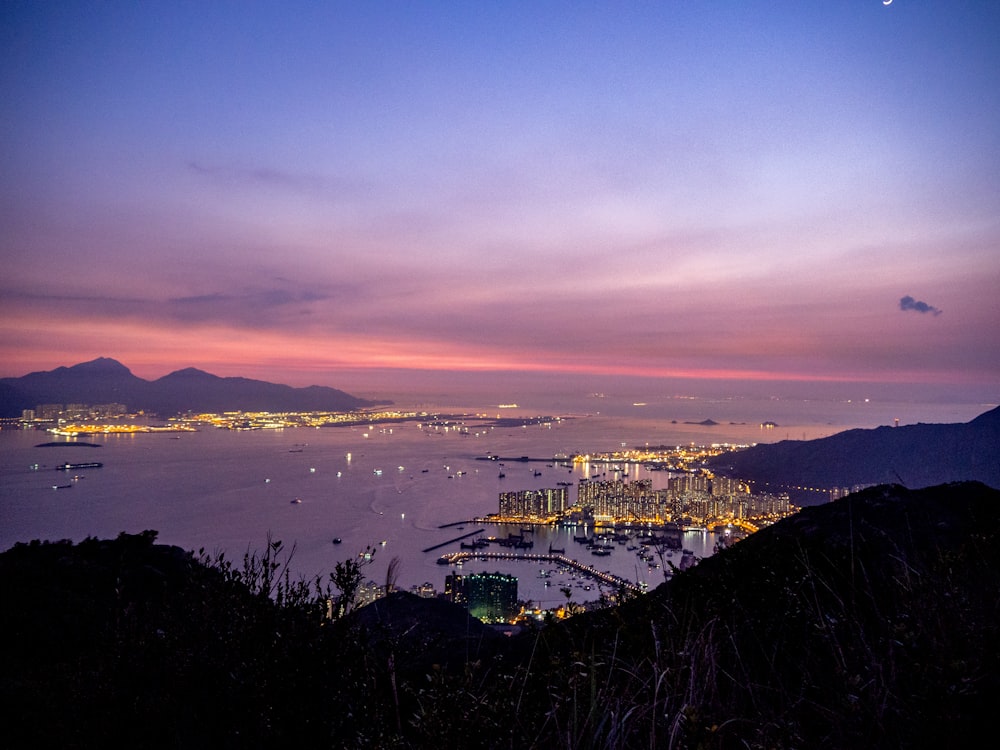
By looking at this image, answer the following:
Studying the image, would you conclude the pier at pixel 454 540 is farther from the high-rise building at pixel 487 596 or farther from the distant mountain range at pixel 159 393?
the distant mountain range at pixel 159 393

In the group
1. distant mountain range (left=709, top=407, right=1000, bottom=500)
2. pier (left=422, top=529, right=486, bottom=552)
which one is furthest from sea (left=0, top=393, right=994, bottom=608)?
distant mountain range (left=709, top=407, right=1000, bottom=500)

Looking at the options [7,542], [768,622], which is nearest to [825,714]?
[768,622]

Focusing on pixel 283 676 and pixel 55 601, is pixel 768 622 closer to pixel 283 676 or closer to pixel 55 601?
pixel 283 676

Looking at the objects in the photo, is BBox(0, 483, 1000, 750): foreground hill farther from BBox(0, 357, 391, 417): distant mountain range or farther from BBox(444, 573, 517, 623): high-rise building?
BBox(0, 357, 391, 417): distant mountain range

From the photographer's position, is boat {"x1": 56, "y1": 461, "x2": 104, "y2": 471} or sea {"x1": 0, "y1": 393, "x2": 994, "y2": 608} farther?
boat {"x1": 56, "y1": 461, "x2": 104, "y2": 471}

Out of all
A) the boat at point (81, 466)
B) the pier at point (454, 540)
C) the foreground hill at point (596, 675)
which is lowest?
the pier at point (454, 540)

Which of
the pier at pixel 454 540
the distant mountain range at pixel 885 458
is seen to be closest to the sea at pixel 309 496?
the pier at pixel 454 540
